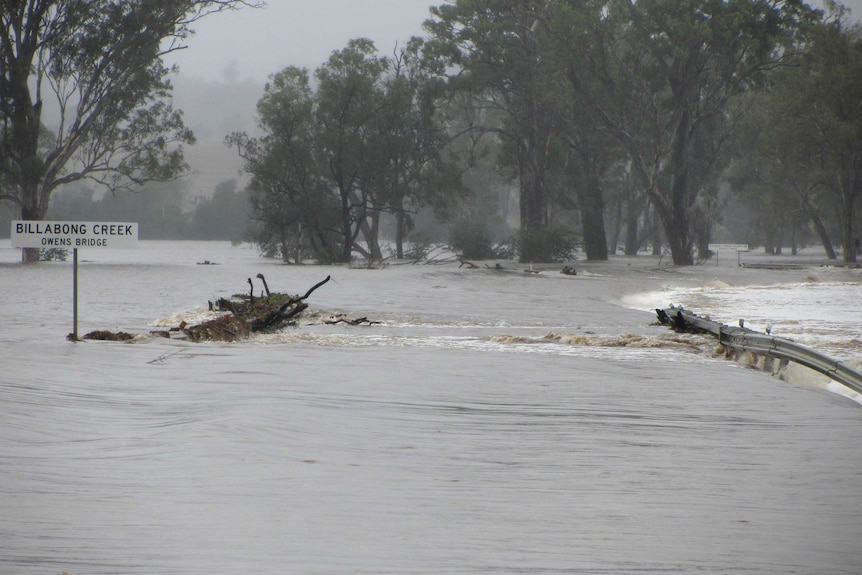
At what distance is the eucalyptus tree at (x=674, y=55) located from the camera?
43.6m

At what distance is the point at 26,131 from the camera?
4372 centimetres

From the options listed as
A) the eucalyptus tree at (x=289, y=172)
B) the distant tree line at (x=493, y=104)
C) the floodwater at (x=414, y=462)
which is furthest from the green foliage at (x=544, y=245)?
the floodwater at (x=414, y=462)

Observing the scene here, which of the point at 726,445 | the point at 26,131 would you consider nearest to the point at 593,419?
the point at 726,445

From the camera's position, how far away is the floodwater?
3941 millimetres

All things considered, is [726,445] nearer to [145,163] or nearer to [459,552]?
[459,552]

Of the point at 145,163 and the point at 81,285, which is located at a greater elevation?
the point at 145,163

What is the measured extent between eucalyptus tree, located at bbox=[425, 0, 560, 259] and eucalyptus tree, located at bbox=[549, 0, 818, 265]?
4382 mm

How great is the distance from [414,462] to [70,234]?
22.7ft

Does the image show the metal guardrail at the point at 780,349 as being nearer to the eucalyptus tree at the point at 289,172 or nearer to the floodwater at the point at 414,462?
the floodwater at the point at 414,462

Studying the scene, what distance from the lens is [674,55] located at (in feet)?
148

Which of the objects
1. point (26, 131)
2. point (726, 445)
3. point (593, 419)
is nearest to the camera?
point (726, 445)

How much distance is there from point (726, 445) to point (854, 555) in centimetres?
204

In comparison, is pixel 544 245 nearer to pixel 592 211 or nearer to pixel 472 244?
pixel 472 244

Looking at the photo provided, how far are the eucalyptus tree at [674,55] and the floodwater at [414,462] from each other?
35.8 m
